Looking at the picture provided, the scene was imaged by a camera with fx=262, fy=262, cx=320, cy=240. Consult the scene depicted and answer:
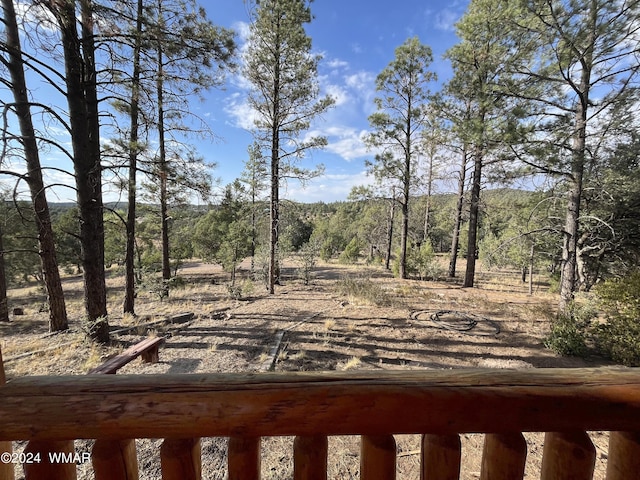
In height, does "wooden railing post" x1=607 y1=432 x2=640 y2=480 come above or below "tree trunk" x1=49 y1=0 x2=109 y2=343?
below

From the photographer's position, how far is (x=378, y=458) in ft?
2.52

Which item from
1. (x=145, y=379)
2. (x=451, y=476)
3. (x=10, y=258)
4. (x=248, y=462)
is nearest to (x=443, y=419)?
(x=451, y=476)

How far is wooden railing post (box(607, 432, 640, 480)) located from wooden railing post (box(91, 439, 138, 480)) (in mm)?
1355

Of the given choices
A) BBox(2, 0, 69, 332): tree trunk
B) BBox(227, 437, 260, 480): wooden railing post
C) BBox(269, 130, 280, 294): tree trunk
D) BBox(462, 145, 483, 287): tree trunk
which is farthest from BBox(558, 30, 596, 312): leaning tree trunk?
BBox(2, 0, 69, 332): tree trunk

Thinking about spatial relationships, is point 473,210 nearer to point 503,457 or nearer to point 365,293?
point 365,293

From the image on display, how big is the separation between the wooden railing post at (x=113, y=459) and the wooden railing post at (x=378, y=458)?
→ 646mm

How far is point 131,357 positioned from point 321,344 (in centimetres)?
327

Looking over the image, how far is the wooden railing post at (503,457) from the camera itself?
0.75m

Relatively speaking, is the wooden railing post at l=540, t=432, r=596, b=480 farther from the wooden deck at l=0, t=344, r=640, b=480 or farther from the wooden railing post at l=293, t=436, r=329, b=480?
the wooden railing post at l=293, t=436, r=329, b=480

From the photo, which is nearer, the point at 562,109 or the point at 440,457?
the point at 440,457

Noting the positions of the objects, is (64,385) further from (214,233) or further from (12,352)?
(214,233)

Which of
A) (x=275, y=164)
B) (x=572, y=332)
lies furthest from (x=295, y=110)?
(x=572, y=332)

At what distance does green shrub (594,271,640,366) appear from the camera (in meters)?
4.41

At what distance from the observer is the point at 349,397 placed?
2.36ft
